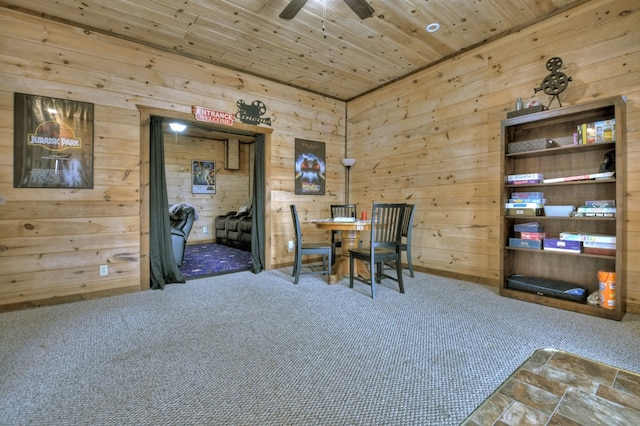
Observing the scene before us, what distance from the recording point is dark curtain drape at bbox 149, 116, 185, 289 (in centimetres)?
335

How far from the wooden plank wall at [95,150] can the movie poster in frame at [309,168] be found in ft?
3.91

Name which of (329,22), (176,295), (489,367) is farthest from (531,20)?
(176,295)

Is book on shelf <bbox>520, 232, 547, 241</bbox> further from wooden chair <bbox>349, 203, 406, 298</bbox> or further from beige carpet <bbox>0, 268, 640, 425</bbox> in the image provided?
wooden chair <bbox>349, 203, 406, 298</bbox>

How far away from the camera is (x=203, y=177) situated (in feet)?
23.9

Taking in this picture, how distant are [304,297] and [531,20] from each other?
3.56 m

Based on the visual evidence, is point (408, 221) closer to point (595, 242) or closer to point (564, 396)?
point (595, 242)

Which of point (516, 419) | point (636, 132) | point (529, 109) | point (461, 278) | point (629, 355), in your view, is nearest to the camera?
point (516, 419)

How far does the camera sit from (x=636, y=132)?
249 cm

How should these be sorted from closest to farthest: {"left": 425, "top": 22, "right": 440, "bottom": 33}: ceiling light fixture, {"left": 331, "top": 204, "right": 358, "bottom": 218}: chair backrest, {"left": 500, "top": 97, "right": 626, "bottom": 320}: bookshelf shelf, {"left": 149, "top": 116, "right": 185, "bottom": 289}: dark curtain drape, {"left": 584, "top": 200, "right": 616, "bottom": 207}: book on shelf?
1. {"left": 500, "top": 97, "right": 626, "bottom": 320}: bookshelf shelf
2. {"left": 584, "top": 200, "right": 616, "bottom": 207}: book on shelf
3. {"left": 425, "top": 22, "right": 440, "bottom": 33}: ceiling light fixture
4. {"left": 149, "top": 116, "right": 185, "bottom": 289}: dark curtain drape
5. {"left": 331, "top": 204, "right": 358, "bottom": 218}: chair backrest

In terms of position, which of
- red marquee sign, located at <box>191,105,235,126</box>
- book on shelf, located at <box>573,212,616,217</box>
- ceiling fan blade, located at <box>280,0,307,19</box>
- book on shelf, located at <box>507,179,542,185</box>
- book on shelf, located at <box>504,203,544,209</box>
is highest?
ceiling fan blade, located at <box>280,0,307,19</box>

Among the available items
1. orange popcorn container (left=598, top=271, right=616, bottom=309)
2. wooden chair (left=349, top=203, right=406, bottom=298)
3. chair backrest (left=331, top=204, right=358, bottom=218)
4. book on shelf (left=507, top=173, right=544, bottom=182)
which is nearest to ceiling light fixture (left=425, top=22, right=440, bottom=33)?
book on shelf (left=507, top=173, right=544, bottom=182)

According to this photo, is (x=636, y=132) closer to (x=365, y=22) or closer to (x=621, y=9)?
(x=621, y=9)

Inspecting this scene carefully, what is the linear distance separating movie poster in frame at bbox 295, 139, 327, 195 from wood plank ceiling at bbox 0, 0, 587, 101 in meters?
1.09

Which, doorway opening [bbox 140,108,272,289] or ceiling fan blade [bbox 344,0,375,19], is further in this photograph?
doorway opening [bbox 140,108,272,289]
